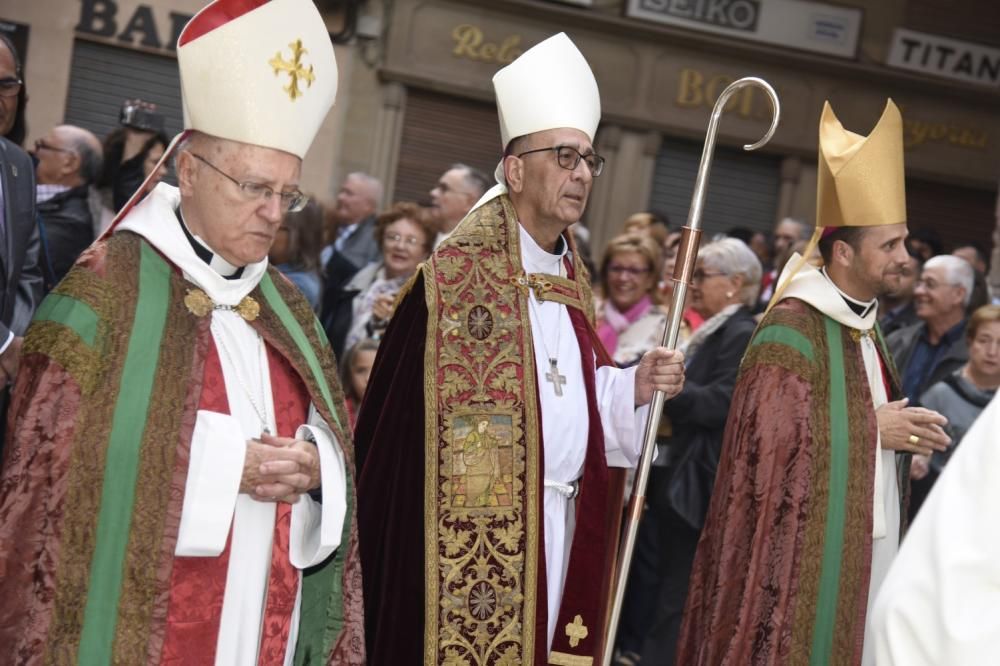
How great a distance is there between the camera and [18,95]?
4961 millimetres

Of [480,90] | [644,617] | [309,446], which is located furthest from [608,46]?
[309,446]

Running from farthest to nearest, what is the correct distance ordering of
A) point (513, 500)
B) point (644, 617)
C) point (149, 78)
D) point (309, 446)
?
point (149, 78) < point (644, 617) < point (513, 500) < point (309, 446)

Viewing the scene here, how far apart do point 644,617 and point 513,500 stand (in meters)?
2.83

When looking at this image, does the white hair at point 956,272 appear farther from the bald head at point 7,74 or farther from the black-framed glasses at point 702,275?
the bald head at point 7,74

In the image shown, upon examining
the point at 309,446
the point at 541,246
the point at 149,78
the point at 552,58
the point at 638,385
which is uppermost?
the point at 149,78

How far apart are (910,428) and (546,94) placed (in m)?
1.63

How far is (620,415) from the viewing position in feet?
15.6

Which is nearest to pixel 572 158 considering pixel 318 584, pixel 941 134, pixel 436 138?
pixel 318 584

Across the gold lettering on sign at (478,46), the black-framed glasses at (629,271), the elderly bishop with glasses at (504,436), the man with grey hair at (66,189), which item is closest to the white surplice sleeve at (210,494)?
the elderly bishop with glasses at (504,436)

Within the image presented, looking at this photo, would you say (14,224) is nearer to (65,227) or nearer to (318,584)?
(318,584)

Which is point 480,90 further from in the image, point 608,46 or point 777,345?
point 777,345

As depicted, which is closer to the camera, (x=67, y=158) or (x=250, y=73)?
(x=250, y=73)

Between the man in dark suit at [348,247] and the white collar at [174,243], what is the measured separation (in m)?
3.80

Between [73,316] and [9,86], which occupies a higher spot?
[9,86]
